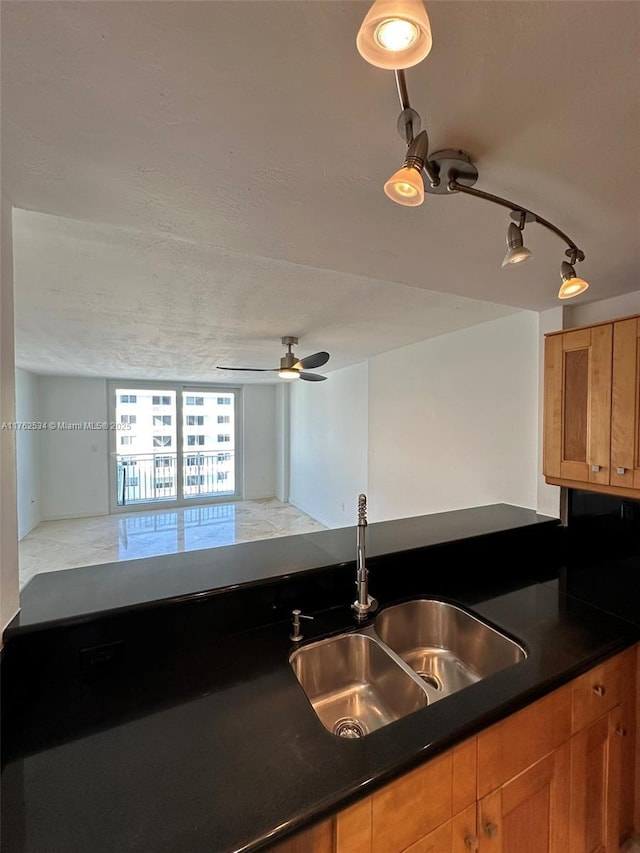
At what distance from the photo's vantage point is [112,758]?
31.9 inches

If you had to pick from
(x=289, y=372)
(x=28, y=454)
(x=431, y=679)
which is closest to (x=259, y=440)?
(x=28, y=454)

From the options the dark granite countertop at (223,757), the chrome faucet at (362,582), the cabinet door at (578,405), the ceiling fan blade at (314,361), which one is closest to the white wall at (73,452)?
the ceiling fan blade at (314,361)

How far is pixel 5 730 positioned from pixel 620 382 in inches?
97.8

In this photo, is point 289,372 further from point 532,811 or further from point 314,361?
point 532,811

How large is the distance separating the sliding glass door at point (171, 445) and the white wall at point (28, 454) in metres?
1.15

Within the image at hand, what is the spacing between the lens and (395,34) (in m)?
0.53

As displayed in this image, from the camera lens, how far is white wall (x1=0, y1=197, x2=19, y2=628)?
3.30 feet

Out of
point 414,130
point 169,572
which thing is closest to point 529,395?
point 414,130

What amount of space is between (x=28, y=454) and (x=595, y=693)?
721 cm

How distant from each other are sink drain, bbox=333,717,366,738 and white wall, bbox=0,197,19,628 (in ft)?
3.47

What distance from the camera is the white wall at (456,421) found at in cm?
258

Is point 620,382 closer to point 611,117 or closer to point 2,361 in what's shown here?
point 611,117

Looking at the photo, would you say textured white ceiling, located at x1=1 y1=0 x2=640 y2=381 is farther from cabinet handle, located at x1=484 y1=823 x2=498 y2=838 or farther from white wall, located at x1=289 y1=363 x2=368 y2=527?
white wall, located at x1=289 y1=363 x2=368 y2=527

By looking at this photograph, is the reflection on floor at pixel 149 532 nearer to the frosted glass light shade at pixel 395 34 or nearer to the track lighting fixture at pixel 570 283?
the track lighting fixture at pixel 570 283
